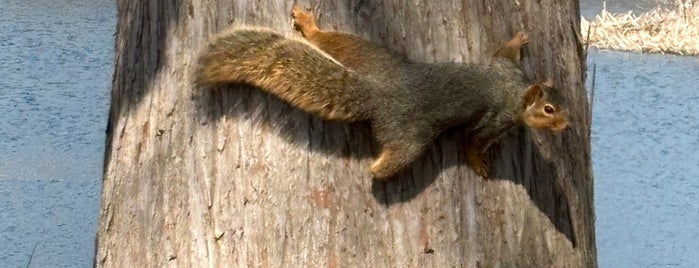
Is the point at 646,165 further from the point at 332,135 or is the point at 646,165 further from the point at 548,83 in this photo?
the point at 332,135

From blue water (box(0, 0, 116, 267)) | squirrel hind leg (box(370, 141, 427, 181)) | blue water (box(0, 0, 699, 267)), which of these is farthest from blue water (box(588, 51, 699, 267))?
squirrel hind leg (box(370, 141, 427, 181))

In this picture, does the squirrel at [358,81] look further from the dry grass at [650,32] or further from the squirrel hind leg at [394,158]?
the dry grass at [650,32]

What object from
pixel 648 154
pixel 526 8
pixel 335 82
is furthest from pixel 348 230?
pixel 648 154

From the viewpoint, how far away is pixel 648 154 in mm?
3480

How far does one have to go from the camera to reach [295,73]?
1.28 metres

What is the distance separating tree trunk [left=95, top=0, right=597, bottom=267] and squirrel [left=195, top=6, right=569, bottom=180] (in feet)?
0.07

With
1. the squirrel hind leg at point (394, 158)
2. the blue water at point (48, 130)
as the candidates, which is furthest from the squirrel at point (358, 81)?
the blue water at point (48, 130)

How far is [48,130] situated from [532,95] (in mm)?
2256

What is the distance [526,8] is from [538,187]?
249mm

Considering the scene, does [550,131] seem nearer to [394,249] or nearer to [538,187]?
[538,187]

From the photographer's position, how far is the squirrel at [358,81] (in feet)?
4.18

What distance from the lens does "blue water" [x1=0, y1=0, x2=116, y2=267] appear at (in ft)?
10.4

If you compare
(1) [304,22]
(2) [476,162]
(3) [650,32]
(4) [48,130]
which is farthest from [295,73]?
(3) [650,32]

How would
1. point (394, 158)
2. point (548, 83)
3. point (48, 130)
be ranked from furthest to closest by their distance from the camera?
point (48, 130) < point (548, 83) < point (394, 158)
